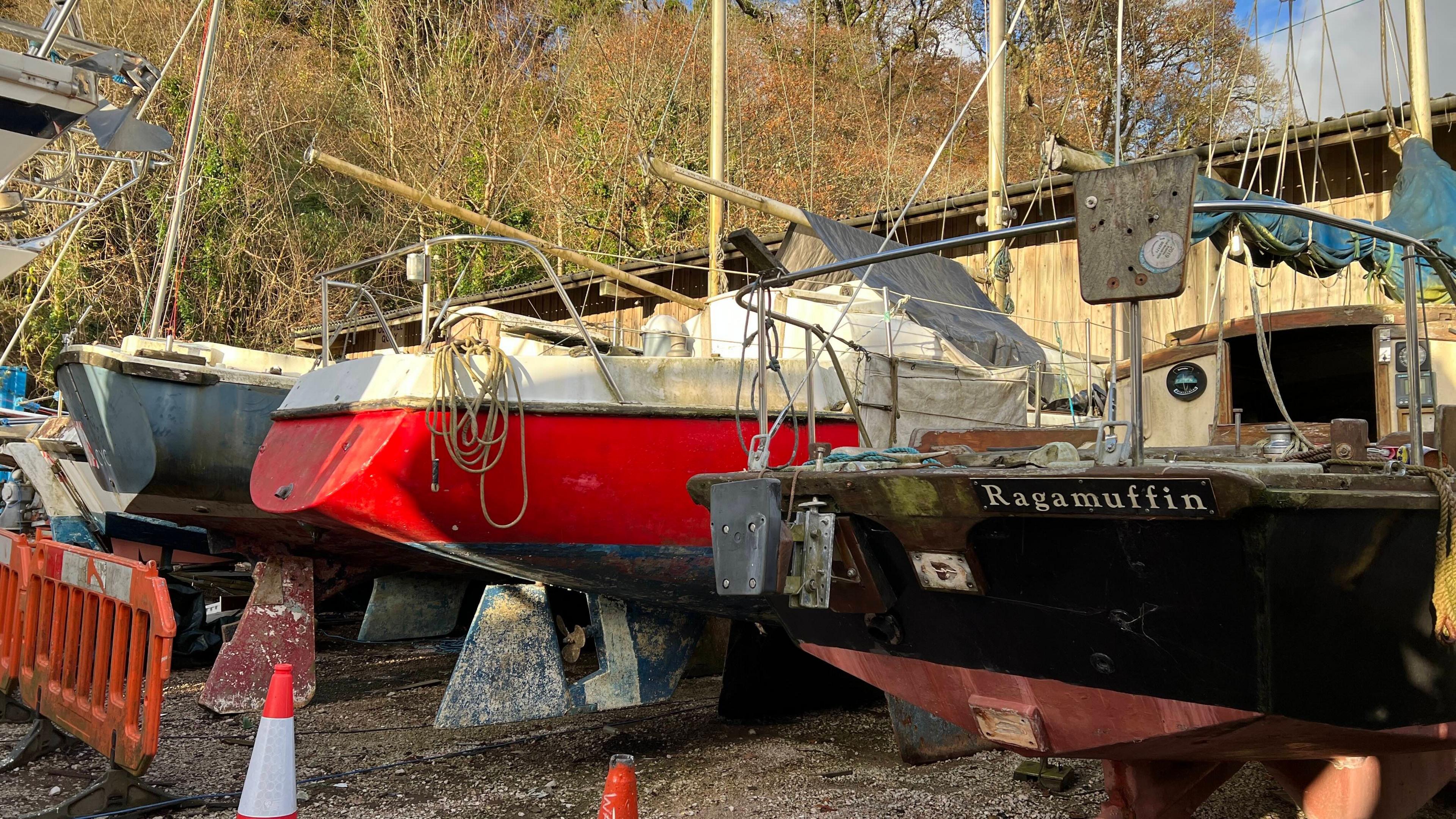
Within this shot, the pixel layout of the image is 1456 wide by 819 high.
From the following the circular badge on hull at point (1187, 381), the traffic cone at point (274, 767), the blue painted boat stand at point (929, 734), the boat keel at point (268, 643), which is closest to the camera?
Result: the traffic cone at point (274, 767)

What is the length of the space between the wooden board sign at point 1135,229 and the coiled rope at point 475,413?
11.2 ft

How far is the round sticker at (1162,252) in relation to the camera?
9.04ft

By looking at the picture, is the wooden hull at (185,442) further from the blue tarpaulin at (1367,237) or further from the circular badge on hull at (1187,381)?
the blue tarpaulin at (1367,237)

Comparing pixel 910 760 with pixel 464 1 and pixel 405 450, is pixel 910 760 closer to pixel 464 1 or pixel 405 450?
pixel 405 450

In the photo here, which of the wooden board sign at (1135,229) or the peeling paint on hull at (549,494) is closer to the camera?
the wooden board sign at (1135,229)

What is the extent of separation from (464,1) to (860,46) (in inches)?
350

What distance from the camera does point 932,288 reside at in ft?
29.3

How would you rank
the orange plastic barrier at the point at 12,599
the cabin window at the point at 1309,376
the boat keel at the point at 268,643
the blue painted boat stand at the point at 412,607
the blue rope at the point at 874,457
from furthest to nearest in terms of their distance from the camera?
1. the blue painted boat stand at the point at 412,607
2. the boat keel at the point at 268,643
3. the cabin window at the point at 1309,376
4. the orange plastic barrier at the point at 12,599
5. the blue rope at the point at 874,457

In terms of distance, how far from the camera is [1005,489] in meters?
3.01

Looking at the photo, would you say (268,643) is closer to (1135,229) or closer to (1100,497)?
(1100,497)

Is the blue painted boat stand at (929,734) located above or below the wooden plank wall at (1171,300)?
below

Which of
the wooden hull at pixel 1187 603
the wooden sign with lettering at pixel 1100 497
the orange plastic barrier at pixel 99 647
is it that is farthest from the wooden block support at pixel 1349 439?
the orange plastic barrier at pixel 99 647

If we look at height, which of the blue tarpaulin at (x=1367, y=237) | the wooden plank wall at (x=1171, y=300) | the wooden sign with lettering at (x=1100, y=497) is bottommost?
the wooden sign with lettering at (x=1100, y=497)

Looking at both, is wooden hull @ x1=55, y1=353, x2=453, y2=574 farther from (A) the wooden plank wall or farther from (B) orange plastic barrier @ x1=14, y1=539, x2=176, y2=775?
(A) the wooden plank wall
